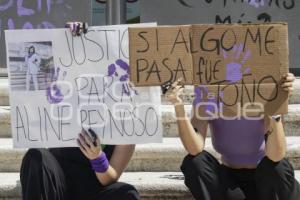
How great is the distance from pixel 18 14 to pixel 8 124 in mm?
1797

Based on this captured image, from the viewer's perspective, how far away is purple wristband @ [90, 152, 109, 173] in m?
3.27

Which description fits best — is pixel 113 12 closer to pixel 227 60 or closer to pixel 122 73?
pixel 122 73

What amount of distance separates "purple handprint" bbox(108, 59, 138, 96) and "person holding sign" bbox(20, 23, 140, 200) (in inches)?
10.5

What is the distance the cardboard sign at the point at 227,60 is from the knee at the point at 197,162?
0.28 meters

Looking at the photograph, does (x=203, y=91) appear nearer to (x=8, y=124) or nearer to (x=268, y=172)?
(x=268, y=172)

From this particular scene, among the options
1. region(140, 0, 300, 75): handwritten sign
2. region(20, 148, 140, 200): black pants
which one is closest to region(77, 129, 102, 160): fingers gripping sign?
region(20, 148, 140, 200): black pants

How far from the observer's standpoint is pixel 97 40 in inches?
132

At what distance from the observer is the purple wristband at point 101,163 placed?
327 centimetres

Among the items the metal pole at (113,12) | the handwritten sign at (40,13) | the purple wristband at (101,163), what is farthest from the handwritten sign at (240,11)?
the purple wristband at (101,163)

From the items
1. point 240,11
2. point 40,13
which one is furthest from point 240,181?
point 40,13

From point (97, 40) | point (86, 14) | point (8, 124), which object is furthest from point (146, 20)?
point (97, 40)

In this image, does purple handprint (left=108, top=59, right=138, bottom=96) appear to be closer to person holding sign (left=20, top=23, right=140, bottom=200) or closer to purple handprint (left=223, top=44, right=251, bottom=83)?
person holding sign (left=20, top=23, right=140, bottom=200)

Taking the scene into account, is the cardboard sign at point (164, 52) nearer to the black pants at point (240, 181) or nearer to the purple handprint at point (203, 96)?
the purple handprint at point (203, 96)

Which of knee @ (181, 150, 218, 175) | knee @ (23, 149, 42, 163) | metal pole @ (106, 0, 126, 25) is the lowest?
knee @ (181, 150, 218, 175)
